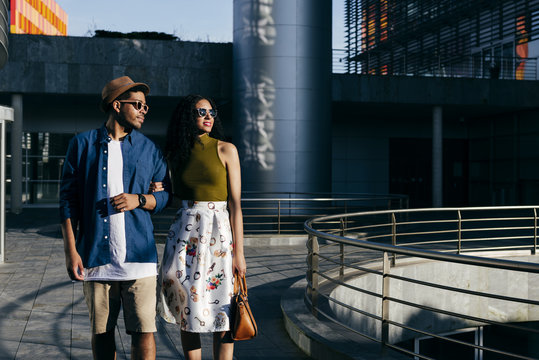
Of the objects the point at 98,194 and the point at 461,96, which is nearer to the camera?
the point at 98,194

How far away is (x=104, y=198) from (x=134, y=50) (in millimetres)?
19418

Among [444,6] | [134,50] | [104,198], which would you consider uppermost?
[444,6]

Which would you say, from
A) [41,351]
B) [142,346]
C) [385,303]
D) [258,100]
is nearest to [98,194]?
[142,346]

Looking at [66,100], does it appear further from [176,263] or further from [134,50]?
[176,263]

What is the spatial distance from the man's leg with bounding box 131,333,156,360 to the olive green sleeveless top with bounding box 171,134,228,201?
0.83m

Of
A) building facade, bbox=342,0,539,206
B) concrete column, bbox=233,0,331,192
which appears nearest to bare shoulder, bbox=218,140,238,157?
concrete column, bbox=233,0,331,192

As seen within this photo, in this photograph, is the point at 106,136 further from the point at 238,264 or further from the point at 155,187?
the point at 238,264

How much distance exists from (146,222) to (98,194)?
299mm

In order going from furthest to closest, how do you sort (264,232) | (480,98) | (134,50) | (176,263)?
(480,98), (134,50), (264,232), (176,263)

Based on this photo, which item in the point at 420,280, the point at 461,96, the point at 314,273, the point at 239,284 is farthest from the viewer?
the point at 461,96

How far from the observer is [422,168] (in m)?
29.5

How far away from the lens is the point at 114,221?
3.34 meters

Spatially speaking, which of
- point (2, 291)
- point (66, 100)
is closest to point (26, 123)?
point (66, 100)

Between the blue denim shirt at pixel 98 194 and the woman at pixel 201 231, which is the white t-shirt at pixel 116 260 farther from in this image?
the woman at pixel 201 231
